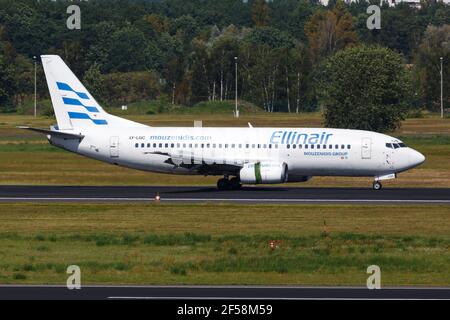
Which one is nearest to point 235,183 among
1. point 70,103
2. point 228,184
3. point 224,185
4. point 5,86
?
point 228,184

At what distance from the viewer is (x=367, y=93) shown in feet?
360

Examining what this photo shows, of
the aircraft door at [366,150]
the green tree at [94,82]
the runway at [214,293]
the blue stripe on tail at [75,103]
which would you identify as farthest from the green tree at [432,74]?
the runway at [214,293]

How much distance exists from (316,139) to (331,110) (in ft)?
160

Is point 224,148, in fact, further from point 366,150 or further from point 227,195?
point 366,150

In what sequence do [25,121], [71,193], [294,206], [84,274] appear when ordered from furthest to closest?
[25,121] < [71,193] < [294,206] < [84,274]

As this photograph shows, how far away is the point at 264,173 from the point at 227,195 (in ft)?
8.45

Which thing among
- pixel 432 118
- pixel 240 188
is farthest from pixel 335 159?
pixel 432 118

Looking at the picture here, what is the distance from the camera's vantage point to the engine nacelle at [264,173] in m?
61.4

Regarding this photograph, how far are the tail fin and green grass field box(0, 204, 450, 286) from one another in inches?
452

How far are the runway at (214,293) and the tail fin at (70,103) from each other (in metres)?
33.0

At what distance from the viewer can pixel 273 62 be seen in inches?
6900

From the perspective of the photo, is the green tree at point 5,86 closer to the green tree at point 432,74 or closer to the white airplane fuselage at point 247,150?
the green tree at point 432,74

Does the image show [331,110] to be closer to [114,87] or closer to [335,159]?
[335,159]

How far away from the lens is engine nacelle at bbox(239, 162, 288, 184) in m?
61.4
